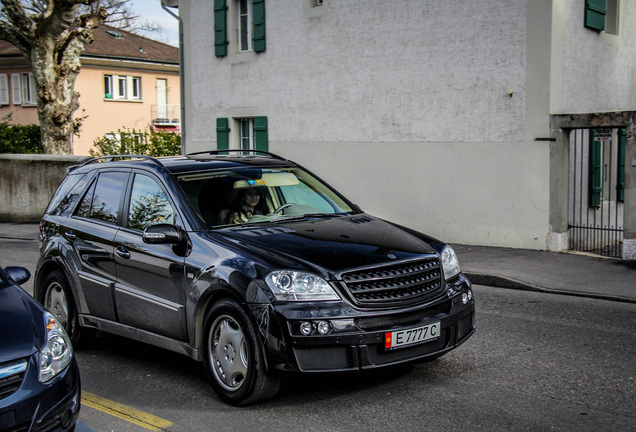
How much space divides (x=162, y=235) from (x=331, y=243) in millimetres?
1208

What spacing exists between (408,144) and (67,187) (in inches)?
344

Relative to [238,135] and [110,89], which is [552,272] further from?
[110,89]

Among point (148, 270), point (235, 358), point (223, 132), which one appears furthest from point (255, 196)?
point (223, 132)

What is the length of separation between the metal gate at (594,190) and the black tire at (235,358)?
28.9 ft

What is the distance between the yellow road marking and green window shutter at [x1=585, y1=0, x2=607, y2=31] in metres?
11.3

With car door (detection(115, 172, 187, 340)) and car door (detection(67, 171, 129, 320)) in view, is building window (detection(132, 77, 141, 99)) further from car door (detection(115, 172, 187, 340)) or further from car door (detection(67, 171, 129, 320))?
car door (detection(115, 172, 187, 340))

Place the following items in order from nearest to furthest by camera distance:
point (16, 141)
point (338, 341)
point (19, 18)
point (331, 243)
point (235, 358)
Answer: point (338, 341) < point (235, 358) < point (331, 243) < point (19, 18) < point (16, 141)

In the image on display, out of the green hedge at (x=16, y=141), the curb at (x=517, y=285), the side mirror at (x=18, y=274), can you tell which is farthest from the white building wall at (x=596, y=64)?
the green hedge at (x=16, y=141)

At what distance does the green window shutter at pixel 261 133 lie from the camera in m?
18.1

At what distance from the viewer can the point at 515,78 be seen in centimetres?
1320

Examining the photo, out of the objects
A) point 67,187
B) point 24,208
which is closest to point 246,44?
point 24,208

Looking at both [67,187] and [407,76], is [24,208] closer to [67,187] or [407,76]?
[407,76]

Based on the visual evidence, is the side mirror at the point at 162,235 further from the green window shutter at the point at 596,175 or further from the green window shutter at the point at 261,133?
the green window shutter at the point at 261,133

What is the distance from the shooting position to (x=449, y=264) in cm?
568
